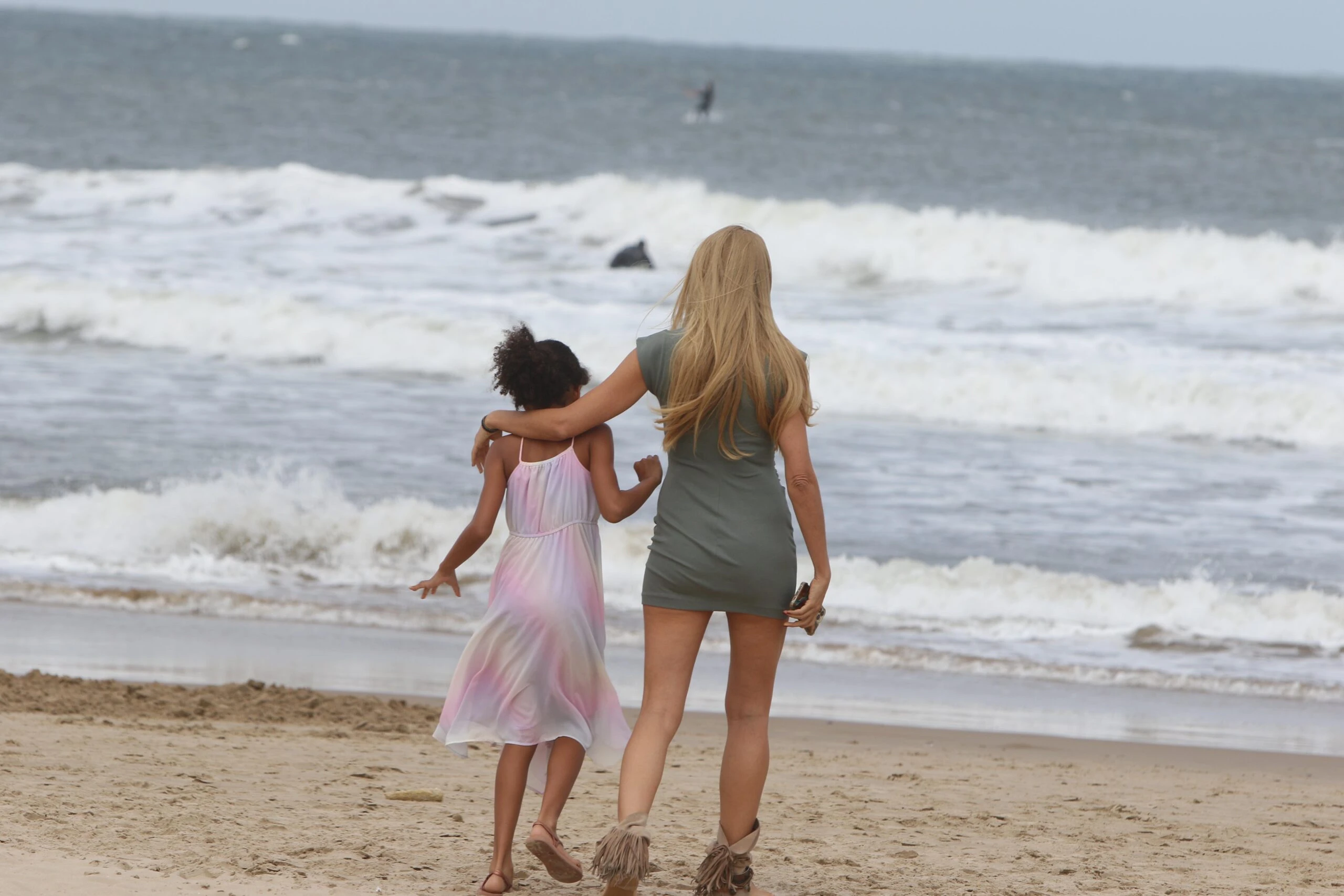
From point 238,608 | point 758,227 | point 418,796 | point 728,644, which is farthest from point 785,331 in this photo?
point 418,796

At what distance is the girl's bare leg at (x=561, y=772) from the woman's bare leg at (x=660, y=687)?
20cm

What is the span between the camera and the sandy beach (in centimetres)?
373

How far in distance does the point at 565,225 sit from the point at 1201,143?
111 ft

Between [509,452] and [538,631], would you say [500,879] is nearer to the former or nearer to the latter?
[538,631]

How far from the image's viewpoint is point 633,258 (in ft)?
68.7

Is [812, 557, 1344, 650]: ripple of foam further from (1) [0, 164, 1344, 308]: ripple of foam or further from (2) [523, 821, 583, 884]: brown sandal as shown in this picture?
(1) [0, 164, 1344, 308]: ripple of foam

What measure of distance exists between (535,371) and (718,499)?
1.82 feet

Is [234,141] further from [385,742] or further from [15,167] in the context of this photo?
[385,742]

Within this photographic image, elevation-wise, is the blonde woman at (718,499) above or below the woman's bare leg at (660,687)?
above

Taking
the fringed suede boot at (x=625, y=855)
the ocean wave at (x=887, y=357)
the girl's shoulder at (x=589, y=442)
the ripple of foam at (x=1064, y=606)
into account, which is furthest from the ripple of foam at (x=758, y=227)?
the fringed suede boot at (x=625, y=855)

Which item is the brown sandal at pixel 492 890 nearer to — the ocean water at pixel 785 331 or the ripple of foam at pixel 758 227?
the ocean water at pixel 785 331

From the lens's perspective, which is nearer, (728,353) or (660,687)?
(728,353)

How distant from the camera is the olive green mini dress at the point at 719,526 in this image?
3.28m

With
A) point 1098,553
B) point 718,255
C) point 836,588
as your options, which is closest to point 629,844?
point 718,255
